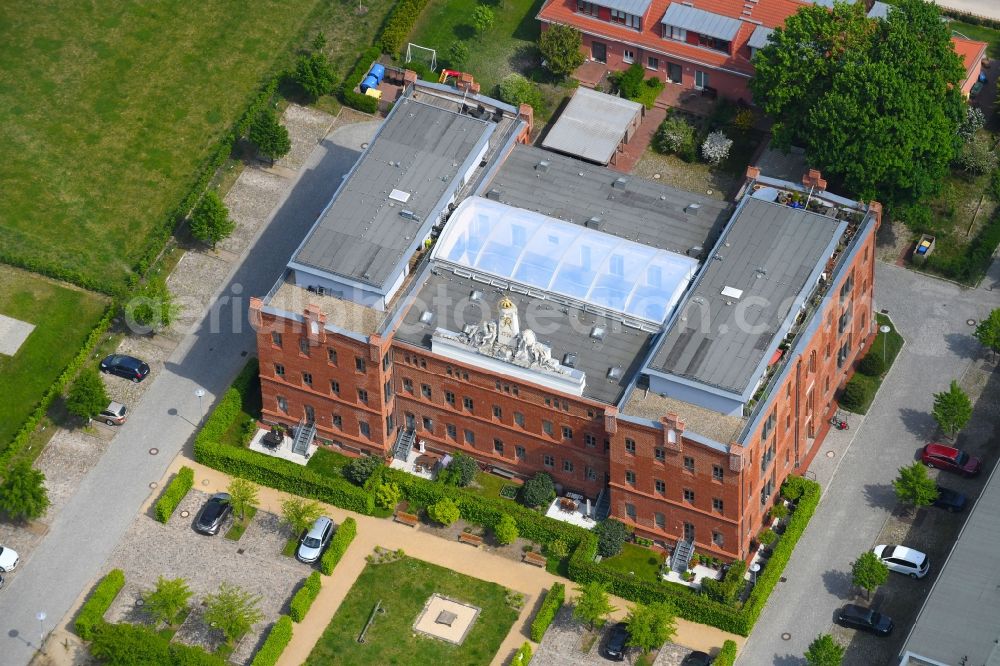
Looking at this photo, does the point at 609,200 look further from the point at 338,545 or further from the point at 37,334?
the point at 37,334

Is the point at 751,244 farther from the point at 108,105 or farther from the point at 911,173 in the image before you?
the point at 108,105

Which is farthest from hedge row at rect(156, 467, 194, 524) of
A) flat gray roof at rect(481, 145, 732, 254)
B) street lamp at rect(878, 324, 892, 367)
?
street lamp at rect(878, 324, 892, 367)

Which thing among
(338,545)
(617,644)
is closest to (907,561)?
(617,644)

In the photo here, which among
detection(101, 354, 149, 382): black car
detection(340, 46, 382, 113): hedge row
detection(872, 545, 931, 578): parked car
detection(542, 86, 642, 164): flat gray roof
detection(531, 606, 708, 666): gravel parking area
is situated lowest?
detection(531, 606, 708, 666): gravel parking area

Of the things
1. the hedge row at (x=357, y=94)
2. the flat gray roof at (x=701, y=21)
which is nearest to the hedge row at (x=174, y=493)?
the hedge row at (x=357, y=94)

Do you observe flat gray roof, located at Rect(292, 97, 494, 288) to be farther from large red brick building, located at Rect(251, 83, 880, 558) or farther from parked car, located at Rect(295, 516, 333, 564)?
parked car, located at Rect(295, 516, 333, 564)

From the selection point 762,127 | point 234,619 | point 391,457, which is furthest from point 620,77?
point 234,619

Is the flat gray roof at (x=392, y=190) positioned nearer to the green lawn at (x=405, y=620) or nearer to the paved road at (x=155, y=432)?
the paved road at (x=155, y=432)
